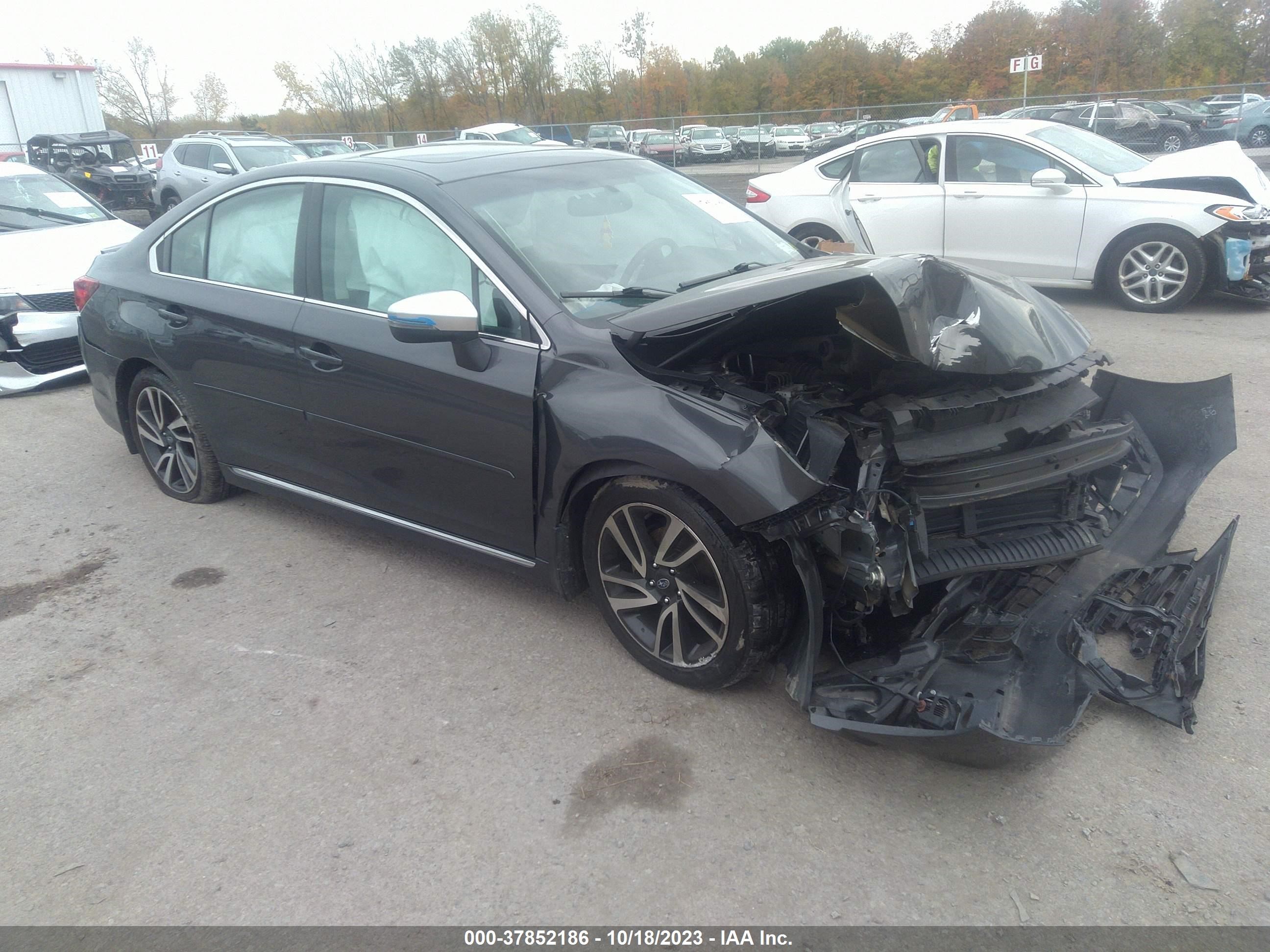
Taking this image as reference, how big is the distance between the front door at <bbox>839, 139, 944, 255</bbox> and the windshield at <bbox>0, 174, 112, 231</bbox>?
734cm

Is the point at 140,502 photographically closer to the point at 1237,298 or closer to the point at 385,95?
the point at 1237,298

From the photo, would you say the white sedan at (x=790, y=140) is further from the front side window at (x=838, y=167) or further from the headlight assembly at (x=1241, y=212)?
the headlight assembly at (x=1241, y=212)

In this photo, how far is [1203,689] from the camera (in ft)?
9.94

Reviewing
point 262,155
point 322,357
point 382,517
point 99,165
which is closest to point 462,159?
point 322,357

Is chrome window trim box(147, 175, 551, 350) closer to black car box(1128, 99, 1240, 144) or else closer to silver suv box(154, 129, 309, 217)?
silver suv box(154, 129, 309, 217)

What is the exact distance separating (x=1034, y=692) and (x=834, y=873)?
83cm

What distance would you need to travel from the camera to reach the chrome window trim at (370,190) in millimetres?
3287

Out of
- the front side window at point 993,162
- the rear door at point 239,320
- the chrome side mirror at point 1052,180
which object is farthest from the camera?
the front side window at point 993,162

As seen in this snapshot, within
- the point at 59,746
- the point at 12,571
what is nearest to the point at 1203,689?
the point at 59,746

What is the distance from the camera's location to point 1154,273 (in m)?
8.02

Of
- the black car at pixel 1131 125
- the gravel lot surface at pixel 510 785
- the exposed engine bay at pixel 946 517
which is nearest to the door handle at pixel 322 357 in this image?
the gravel lot surface at pixel 510 785

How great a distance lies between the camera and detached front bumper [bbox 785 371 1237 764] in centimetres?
258

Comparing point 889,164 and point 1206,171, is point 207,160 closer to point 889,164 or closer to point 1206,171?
point 889,164

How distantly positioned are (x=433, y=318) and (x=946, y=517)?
5.99 ft
